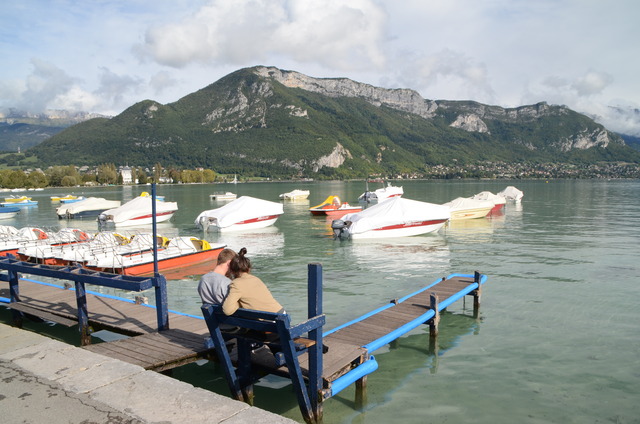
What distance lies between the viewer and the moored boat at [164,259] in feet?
62.2

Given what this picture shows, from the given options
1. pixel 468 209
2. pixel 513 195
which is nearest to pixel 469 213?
pixel 468 209

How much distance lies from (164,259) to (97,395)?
49.6 ft

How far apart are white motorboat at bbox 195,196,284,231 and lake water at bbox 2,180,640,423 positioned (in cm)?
713

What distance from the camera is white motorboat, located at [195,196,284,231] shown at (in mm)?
35844

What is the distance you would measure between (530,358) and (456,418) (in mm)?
3583

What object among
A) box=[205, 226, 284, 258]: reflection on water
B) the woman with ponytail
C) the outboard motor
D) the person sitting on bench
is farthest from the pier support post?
the outboard motor

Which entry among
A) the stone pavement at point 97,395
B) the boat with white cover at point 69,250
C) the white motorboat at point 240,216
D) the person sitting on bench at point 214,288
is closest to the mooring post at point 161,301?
the person sitting on bench at point 214,288

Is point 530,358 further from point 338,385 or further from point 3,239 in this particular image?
point 3,239

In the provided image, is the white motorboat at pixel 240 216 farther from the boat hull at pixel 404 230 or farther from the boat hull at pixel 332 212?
the boat hull at pixel 404 230

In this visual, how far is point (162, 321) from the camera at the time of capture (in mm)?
9453

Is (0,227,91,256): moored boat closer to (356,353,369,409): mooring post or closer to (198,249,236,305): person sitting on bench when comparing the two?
(198,249,236,305): person sitting on bench

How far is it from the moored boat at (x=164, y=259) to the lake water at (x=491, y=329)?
215 cm

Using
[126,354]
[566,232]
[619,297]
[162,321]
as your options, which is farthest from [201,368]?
[566,232]

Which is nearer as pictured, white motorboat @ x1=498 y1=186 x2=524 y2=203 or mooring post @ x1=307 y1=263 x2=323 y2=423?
mooring post @ x1=307 y1=263 x2=323 y2=423
